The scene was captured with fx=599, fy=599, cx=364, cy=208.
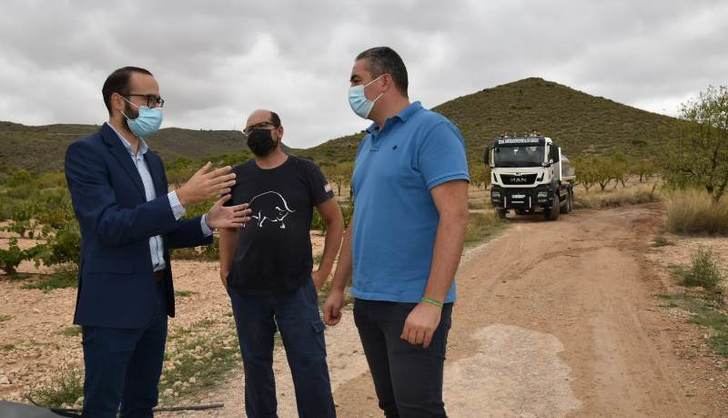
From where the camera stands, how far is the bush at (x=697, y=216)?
591 inches

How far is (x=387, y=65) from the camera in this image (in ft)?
8.63

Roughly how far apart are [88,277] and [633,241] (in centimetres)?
1384

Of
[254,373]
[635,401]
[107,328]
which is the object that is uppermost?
[107,328]

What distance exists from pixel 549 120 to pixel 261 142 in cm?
6656

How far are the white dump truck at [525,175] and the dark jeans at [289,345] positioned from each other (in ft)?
55.1

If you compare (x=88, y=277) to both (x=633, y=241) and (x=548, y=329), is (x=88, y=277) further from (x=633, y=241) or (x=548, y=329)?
(x=633, y=241)

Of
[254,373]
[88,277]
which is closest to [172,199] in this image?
[88,277]

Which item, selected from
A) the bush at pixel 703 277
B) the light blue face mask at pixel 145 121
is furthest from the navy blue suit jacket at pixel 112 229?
the bush at pixel 703 277

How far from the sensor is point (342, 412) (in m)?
4.47

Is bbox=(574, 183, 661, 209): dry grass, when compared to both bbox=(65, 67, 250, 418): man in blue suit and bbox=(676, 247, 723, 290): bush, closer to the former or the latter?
bbox=(676, 247, 723, 290): bush

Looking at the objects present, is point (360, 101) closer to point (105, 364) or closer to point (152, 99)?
point (152, 99)

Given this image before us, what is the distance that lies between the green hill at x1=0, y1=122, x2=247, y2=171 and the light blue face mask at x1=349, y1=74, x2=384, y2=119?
1353 inches

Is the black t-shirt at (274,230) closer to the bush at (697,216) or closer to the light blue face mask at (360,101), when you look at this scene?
the light blue face mask at (360,101)

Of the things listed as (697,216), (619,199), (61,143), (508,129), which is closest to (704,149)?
(697,216)
